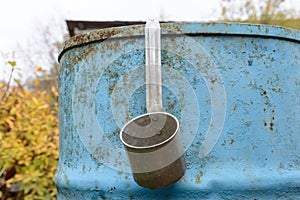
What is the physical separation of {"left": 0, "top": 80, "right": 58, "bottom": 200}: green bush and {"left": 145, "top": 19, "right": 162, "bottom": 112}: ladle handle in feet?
4.92

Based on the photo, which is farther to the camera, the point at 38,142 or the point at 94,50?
the point at 38,142

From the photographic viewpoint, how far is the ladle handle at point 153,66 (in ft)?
3.30

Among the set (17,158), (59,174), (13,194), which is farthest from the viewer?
(13,194)

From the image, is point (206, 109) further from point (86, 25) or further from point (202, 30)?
point (86, 25)

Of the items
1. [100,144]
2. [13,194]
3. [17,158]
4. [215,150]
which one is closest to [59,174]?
[100,144]

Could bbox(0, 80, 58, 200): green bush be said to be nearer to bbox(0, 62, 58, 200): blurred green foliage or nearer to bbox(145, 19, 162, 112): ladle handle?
bbox(0, 62, 58, 200): blurred green foliage

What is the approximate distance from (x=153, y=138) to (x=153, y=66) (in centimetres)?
17

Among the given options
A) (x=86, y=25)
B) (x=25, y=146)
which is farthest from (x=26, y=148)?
(x=86, y=25)

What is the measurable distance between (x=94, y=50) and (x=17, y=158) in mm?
1461

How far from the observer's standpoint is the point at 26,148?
8.02ft

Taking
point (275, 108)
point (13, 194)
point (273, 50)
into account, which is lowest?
point (13, 194)

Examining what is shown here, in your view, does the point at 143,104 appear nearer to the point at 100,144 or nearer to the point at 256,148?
the point at 100,144

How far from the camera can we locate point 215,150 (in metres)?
1.03

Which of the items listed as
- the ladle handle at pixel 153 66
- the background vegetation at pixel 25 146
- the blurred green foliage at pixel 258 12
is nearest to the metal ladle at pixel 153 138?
the ladle handle at pixel 153 66
